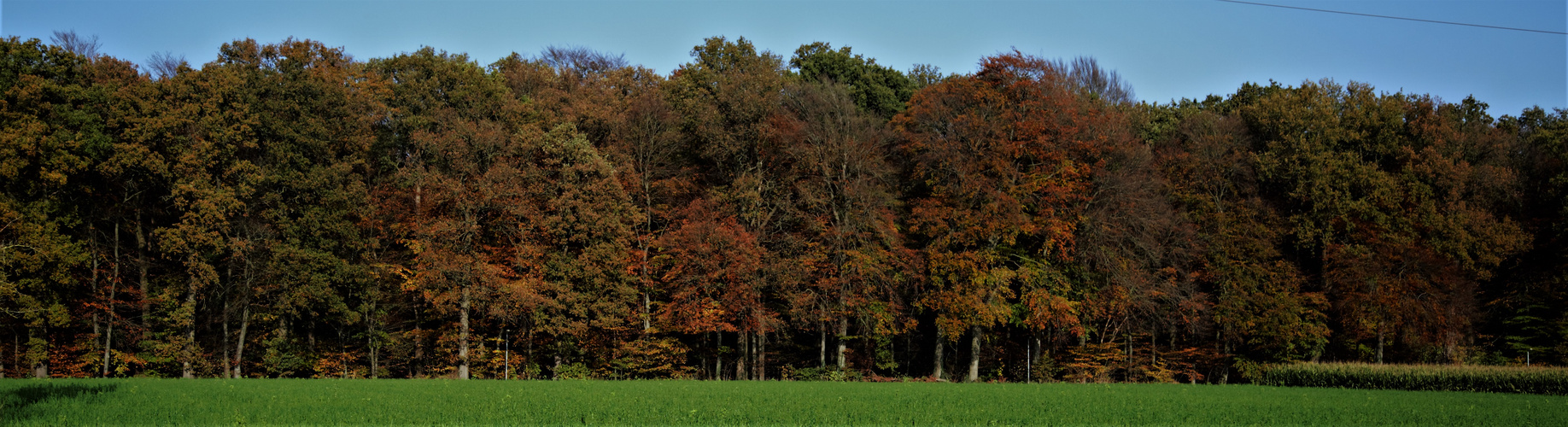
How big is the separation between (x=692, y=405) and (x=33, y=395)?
13.8m

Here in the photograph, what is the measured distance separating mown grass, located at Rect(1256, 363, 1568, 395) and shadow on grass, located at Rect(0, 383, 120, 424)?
124 feet

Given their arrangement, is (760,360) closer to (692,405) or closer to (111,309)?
(692,405)

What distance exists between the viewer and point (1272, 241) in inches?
1645

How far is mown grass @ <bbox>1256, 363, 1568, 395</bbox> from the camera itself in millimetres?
31719

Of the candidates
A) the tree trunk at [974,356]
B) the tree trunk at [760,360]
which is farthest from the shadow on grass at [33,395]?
the tree trunk at [974,356]

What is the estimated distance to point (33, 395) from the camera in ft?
68.1

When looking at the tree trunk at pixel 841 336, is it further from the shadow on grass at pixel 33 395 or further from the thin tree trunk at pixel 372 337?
the shadow on grass at pixel 33 395

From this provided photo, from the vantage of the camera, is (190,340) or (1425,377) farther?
(190,340)

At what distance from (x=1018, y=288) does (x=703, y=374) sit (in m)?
13.6

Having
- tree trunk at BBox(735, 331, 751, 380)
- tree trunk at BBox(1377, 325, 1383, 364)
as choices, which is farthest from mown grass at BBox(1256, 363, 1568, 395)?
tree trunk at BBox(735, 331, 751, 380)

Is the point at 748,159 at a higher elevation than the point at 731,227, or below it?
higher

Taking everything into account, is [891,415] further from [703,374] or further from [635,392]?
[703,374]

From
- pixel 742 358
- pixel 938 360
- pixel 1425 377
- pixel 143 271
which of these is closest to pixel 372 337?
pixel 143 271

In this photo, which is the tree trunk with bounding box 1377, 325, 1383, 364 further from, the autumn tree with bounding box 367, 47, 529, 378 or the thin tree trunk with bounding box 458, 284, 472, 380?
the thin tree trunk with bounding box 458, 284, 472, 380
